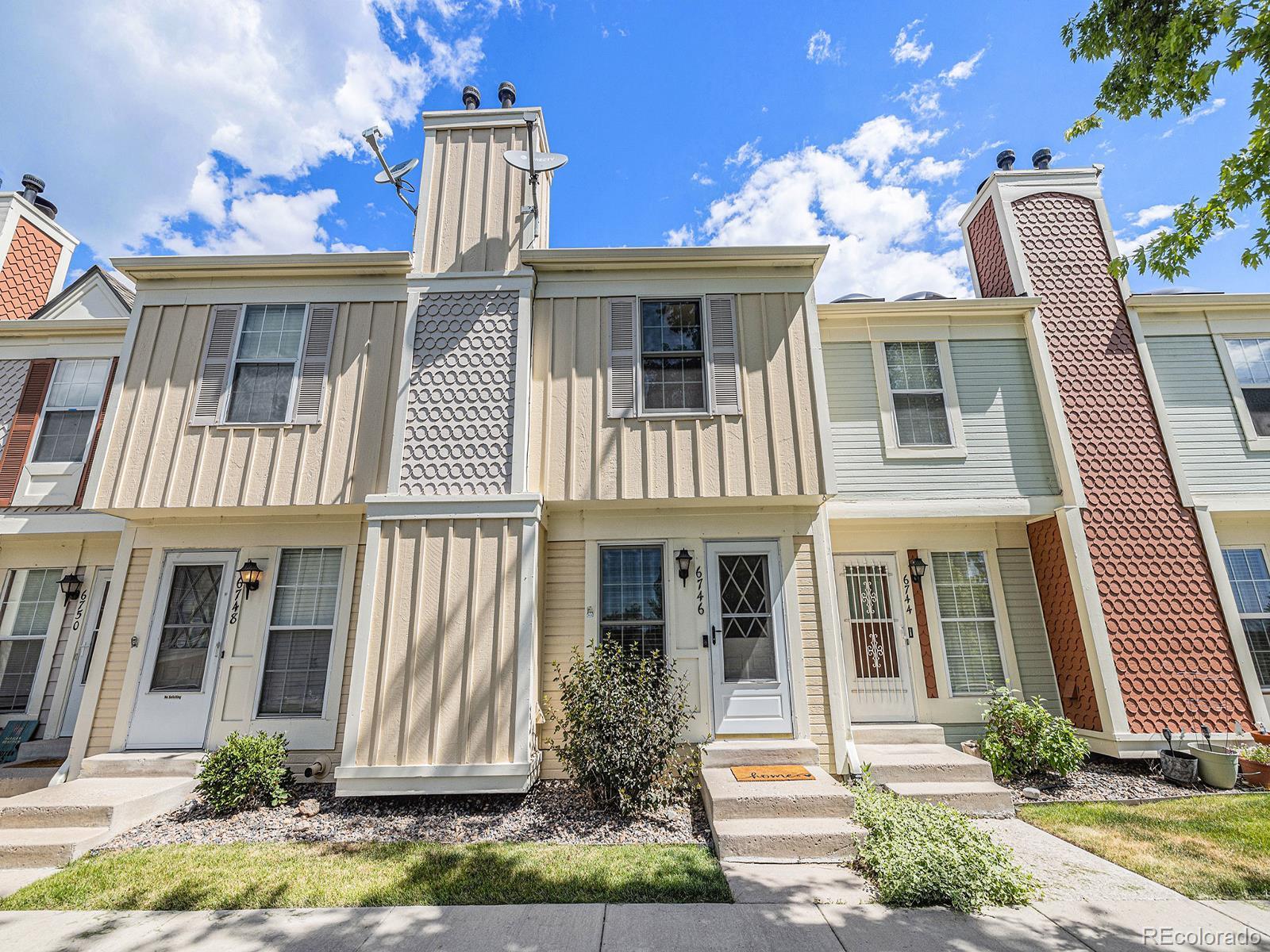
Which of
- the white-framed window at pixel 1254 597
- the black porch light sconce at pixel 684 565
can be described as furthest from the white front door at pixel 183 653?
the white-framed window at pixel 1254 597

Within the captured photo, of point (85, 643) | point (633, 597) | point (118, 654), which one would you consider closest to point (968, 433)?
point (633, 597)

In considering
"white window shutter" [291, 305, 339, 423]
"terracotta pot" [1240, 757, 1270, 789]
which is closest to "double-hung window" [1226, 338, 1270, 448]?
"terracotta pot" [1240, 757, 1270, 789]

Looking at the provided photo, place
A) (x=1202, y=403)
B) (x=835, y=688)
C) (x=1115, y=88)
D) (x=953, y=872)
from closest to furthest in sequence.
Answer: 1. (x=953, y=872)
2. (x=1115, y=88)
3. (x=835, y=688)
4. (x=1202, y=403)

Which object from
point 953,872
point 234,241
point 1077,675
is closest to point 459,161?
point 234,241

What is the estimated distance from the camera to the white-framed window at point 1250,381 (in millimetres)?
7387

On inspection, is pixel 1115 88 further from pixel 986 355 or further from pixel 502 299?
pixel 502 299

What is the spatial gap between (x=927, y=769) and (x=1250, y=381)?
7.53m

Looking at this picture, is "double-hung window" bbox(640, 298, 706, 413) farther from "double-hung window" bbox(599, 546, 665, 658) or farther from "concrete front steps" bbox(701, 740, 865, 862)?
"concrete front steps" bbox(701, 740, 865, 862)

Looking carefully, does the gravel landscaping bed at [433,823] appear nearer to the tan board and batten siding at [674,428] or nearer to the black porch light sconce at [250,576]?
the black porch light sconce at [250,576]

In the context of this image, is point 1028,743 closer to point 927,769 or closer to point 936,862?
point 927,769

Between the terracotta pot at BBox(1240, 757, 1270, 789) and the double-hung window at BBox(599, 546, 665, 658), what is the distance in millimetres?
6469

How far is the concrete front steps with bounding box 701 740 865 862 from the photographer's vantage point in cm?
408

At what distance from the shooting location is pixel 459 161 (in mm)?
6941

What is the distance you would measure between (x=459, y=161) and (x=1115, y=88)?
283 inches
